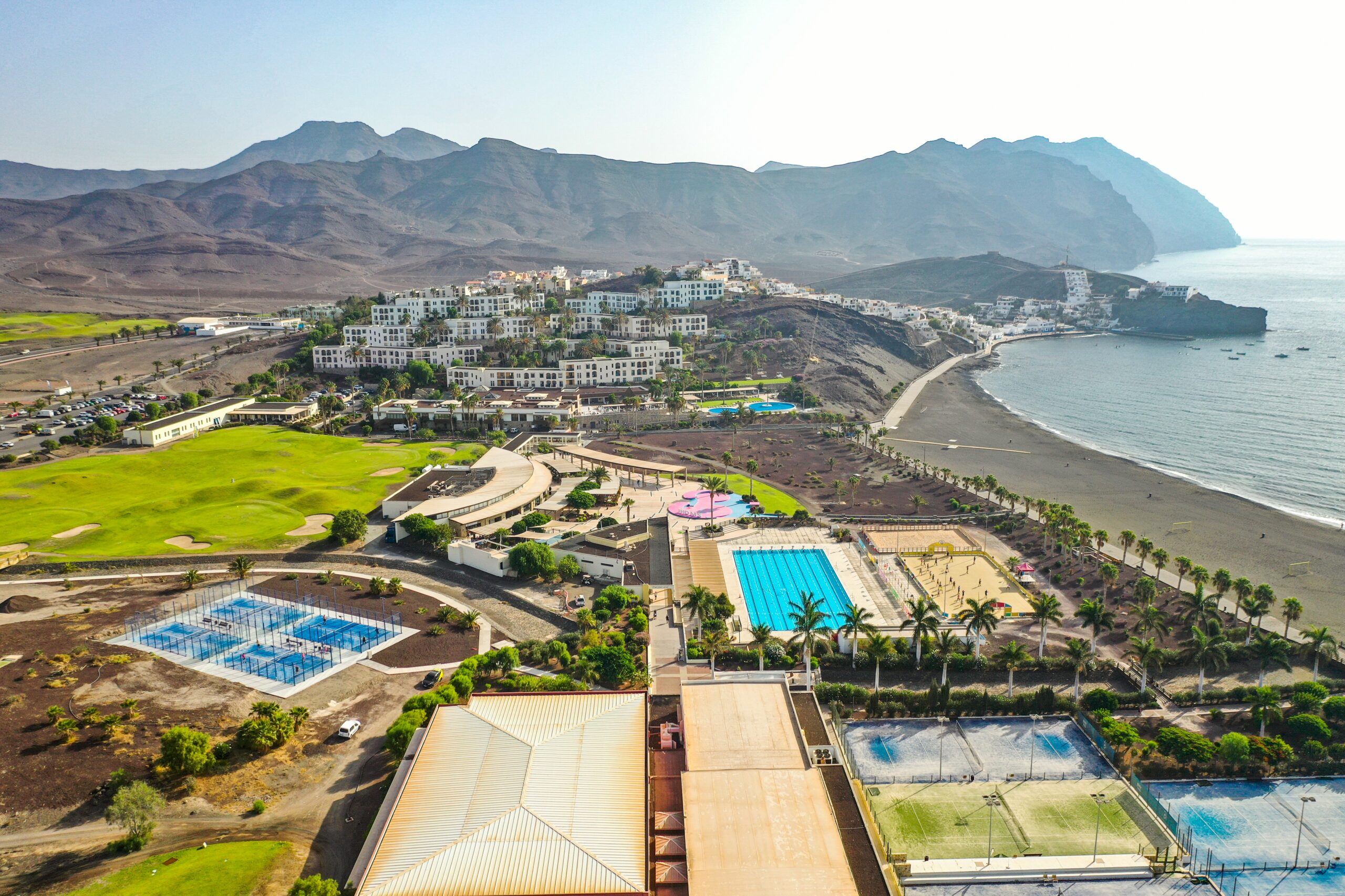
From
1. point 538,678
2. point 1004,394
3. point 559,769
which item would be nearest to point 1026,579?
point 538,678

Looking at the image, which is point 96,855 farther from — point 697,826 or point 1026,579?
point 1026,579

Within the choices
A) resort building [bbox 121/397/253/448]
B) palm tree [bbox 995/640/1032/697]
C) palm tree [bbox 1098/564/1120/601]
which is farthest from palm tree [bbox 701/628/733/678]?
resort building [bbox 121/397/253/448]

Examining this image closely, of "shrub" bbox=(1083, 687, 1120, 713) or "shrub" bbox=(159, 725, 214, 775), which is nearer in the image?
"shrub" bbox=(159, 725, 214, 775)

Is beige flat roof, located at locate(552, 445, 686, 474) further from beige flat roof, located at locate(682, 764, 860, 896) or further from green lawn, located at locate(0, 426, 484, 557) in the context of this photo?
beige flat roof, located at locate(682, 764, 860, 896)

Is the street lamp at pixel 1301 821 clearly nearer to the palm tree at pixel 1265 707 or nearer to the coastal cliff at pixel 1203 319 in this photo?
the palm tree at pixel 1265 707

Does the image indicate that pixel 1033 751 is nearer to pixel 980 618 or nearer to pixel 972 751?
pixel 972 751

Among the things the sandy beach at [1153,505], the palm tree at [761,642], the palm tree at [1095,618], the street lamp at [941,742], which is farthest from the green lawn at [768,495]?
the street lamp at [941,742]
